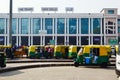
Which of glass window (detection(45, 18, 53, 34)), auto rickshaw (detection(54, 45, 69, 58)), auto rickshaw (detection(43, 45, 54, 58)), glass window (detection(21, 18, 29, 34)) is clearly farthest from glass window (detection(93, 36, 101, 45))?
auto rickshaw (detection(54, 45, 69, 58))

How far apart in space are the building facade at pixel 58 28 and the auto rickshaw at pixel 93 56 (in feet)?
229

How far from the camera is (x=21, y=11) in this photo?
9344cm

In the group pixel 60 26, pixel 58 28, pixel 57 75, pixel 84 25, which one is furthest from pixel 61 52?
pixel 84 25

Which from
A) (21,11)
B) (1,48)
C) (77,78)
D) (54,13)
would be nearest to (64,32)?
(54,13)

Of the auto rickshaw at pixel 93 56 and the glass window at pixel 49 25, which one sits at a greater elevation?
the glass window at pixel 49 25

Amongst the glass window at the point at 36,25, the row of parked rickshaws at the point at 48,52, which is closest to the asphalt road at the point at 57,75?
the row of parked rickshaws at the point at 48,52

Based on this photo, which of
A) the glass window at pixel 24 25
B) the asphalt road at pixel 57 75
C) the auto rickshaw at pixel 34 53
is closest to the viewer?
the asphalt road at pixel 57 75

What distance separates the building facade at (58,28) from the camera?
9412 cm

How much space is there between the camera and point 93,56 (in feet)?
79.4

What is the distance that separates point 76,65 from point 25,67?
3948mm

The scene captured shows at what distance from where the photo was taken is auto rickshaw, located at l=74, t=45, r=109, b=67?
2383cm

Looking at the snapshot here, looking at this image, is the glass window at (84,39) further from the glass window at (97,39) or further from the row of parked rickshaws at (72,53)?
the row of parked rickshaws at (72,53)

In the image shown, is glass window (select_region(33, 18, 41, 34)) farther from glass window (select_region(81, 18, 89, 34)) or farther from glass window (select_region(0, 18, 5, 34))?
glass window (select_region(81, 18, 89, 34))

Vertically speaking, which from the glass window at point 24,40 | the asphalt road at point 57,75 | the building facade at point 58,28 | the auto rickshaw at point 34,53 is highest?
the building facade at point 58,28
